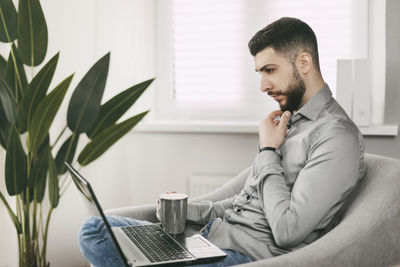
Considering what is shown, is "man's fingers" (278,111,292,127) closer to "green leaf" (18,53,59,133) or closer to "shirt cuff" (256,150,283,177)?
"shirt cuff" (256,150,283,177)

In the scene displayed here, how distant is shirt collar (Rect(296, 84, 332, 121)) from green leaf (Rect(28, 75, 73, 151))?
2.94ft

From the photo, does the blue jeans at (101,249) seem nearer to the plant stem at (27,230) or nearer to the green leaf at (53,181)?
the green leaf at (53,181)

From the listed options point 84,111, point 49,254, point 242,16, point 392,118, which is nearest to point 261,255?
point 84,111

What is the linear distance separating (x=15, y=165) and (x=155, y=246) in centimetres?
74

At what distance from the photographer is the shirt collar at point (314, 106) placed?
145 cm

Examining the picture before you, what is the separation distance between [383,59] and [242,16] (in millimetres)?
793

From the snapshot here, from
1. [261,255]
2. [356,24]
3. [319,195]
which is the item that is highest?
A: [356,24]

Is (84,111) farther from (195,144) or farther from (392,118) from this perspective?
(392,118)

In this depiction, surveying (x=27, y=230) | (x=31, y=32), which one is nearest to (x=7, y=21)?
(x=31, y=32)

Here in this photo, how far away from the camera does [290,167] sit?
143cm

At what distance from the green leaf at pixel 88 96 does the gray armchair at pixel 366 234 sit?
103 centimetres

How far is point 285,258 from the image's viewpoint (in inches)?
45.7

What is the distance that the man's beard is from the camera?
1.48 meters

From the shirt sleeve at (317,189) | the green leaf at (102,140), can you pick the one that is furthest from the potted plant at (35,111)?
the shirt sleeve at (317,189)
